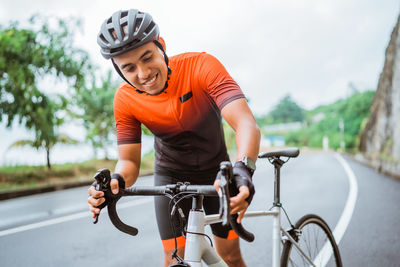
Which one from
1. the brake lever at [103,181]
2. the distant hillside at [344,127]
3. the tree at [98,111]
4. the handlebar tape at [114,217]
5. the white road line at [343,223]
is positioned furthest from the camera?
the distant hillside at [344,127]

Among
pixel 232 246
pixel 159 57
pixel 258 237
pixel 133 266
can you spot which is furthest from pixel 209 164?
pixel 258 237

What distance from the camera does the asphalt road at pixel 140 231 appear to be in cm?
447

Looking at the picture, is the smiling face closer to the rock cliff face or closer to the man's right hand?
the man's right hand

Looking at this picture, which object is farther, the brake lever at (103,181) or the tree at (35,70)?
the tree at (35,70)

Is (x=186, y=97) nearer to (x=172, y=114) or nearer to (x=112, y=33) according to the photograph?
(x=172, y=114)

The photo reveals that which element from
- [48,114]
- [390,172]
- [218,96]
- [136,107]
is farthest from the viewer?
[390,172]


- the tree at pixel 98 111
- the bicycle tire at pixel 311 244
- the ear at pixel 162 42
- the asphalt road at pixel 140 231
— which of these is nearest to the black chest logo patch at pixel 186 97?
the ear at pixel 162 42

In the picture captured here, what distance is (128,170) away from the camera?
2115 millimetres

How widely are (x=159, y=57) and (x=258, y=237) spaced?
13.4 feet

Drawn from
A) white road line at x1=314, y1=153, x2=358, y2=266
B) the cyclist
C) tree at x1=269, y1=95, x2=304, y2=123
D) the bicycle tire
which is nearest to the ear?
the cyclist

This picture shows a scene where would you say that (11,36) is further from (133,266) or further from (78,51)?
(133,266)

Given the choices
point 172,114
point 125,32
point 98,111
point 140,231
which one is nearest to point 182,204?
point 172,114

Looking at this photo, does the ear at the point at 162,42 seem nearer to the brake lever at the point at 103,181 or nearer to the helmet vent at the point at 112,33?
the helmet vent at the point at 112,33

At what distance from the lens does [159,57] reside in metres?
2.00
